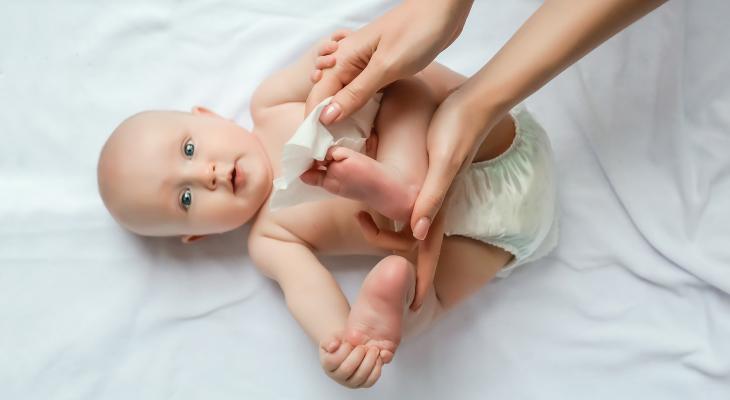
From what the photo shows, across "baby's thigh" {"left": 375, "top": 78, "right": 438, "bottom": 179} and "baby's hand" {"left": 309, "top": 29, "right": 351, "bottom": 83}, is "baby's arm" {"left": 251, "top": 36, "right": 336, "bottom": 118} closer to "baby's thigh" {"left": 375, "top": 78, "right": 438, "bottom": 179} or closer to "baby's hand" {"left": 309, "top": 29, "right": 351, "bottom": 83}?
"baby's hand" {"left": 309, "top": 29, "right": 351, "bottom": 83}

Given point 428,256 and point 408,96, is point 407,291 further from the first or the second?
point 408,96

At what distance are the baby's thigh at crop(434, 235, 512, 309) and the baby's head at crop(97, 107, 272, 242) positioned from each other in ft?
1.12

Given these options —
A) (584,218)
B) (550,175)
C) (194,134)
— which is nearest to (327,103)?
(194,134)

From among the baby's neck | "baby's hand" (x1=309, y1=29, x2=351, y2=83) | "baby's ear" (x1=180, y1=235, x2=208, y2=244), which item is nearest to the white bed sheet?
"baby's ear" (x1=180, y1=235, x2=208, y2=244)

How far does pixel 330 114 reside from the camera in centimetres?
92

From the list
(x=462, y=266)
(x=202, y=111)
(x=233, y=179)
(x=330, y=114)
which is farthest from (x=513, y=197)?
(x=202, y=111)

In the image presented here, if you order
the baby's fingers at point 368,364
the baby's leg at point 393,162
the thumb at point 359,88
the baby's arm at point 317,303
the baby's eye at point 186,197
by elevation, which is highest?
the thumb at point 359,88

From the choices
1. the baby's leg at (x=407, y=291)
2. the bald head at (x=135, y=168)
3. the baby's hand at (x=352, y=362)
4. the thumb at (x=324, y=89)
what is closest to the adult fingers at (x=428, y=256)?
the baby's leg at (x=407, y=291)

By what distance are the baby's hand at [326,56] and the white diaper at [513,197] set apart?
276 mm

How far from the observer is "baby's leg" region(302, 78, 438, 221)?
874 millimetres

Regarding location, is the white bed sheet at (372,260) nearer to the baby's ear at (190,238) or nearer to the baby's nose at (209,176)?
the baby's ear at (190,238)

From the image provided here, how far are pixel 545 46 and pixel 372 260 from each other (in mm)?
527

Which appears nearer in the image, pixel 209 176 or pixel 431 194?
pixel 431 194

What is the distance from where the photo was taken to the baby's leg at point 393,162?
0.87 m
